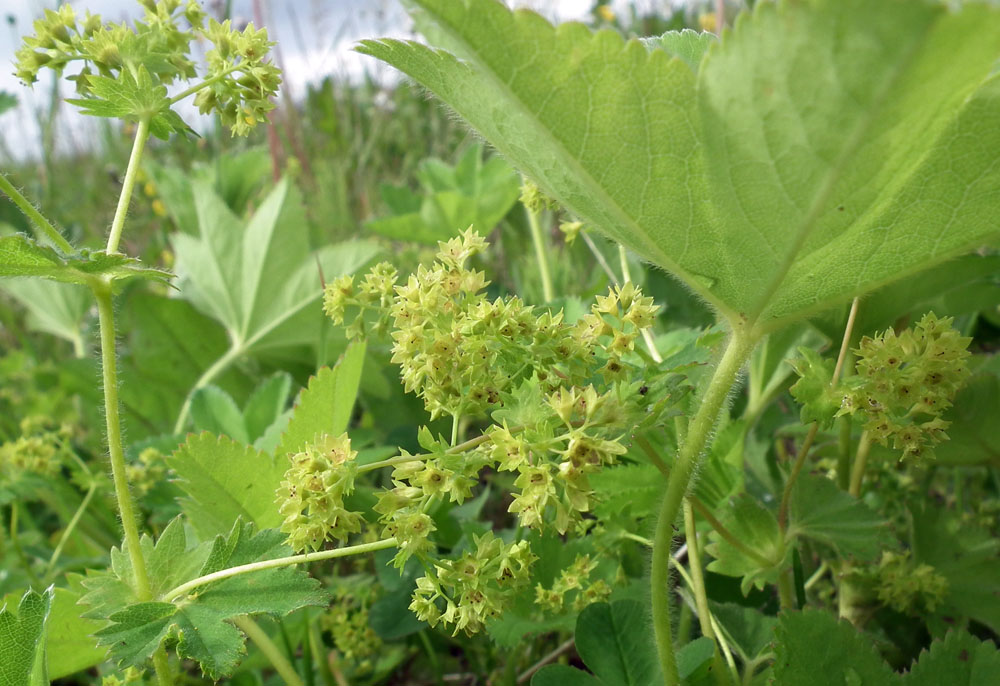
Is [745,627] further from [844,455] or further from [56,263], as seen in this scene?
[56,263]

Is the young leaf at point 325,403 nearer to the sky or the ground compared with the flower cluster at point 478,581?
nearer to the sky

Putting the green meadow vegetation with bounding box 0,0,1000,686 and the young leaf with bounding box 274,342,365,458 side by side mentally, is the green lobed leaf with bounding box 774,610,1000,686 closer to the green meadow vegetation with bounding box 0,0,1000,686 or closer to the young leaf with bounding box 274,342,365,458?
the green meadow vegetation with bounding box 0,0,1000,686

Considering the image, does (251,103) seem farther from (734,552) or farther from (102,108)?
(734,552)

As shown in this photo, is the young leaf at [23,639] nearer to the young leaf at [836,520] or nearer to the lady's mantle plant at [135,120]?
the lady's mantle plant at [135,120]

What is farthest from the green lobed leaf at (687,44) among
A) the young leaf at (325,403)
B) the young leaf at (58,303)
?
Answer: the young leaf at (58,303)

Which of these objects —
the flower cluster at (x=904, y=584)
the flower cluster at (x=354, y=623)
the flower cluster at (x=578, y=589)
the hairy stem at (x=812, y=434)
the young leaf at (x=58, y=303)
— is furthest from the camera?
the young leaf at (x=58, y=303)

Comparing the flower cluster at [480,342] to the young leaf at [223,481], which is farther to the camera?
the young leaf at [223,481]
